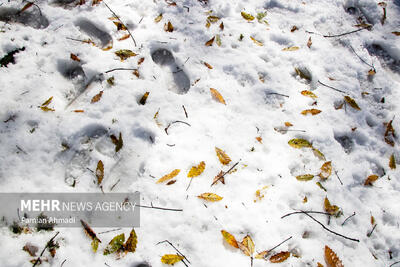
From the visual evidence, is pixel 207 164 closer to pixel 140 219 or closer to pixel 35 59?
pixel 140 219

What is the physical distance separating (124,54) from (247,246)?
6.45 feet

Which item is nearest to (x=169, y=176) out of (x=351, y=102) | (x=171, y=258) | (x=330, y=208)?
(x=171, y=258)

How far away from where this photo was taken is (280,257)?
1.74 metres

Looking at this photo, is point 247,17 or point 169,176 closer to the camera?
A: point 169,176

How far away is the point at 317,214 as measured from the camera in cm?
194

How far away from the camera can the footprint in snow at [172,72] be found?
96.3 inches

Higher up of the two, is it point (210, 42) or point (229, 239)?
point (210, 42)

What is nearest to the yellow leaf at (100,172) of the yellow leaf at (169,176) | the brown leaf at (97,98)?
the yellow leaf at (169,176)

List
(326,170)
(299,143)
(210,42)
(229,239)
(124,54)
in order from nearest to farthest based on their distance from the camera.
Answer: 1. (229,239)
2. (326,170)
3. (299,143)
4. (124,54)
5. (210,42)

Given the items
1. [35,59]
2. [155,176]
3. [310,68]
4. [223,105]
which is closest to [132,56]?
[35,59]

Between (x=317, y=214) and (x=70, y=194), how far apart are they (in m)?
1.76

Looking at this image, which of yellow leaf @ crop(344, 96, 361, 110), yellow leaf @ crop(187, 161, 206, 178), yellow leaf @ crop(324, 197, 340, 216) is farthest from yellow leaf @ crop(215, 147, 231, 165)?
yellow leaf @ crop(344, 96, 361, 110)

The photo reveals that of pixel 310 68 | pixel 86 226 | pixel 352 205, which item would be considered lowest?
pixel 86 226

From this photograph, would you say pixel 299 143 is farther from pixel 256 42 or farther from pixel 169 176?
pixel 256 42
